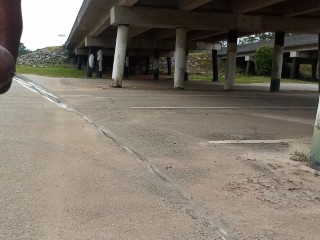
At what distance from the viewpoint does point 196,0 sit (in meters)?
19.9

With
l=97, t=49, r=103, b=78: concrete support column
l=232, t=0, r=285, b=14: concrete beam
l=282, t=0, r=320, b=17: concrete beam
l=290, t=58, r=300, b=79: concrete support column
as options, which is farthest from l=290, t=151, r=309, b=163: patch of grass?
l=290, t=58, r=300, b=79: concrete support column

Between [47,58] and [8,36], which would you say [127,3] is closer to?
[8,36]

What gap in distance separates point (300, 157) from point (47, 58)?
→ 67.4 m

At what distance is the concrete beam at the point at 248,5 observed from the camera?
66.2 feet

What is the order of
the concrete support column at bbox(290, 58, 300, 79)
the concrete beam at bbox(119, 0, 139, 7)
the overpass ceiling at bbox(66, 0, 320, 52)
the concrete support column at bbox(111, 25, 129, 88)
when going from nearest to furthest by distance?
1. the concrete beam at bbox(119, 0, 139, 7)
2. the overpass ceiling at bbox(66, 0, 320, 52)
3. the concrete support column at bbox(111, 25, 129, 88)
4. the concrete support column at bbox(290, 58, 300, 79)

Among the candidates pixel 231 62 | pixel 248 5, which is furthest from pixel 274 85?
pixel 248 5

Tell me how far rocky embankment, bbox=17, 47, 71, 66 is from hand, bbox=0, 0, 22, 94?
6903 centimetres

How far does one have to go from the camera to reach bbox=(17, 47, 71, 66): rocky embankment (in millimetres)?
68812

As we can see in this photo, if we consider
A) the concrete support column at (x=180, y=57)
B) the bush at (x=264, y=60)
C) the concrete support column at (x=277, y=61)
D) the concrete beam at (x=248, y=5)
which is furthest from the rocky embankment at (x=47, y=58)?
the concrete beam at (x=248, y=5)

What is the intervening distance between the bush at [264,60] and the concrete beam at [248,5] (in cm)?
3213

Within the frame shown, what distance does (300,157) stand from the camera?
6504mm

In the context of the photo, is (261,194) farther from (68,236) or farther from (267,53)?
(267,53)

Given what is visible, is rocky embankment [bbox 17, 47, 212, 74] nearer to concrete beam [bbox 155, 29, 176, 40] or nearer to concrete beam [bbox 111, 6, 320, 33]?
concrete beam [bbox 155, 29, 176, 40]

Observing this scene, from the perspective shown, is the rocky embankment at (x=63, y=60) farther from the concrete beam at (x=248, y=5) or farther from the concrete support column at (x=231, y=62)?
the concrete beam at (x=248, y=5)
